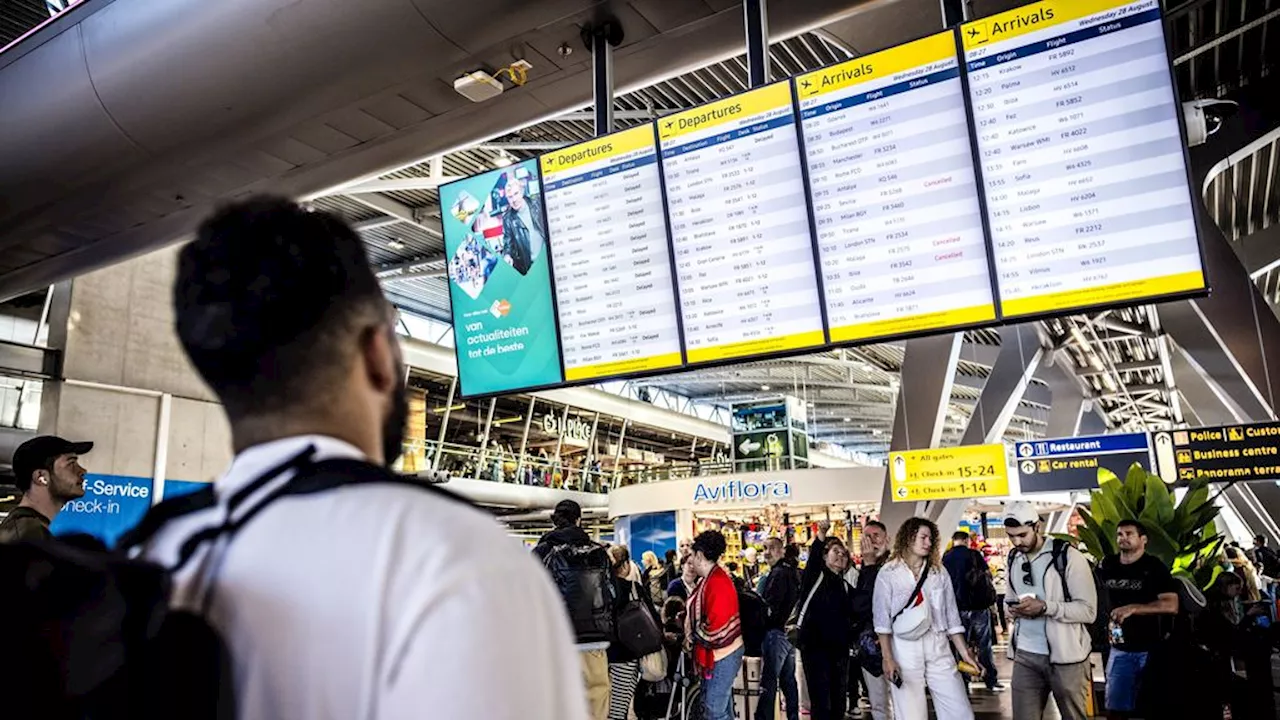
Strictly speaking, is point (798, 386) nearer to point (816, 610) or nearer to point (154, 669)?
point (816, 610)

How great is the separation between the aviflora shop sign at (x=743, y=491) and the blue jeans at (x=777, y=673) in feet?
45.7

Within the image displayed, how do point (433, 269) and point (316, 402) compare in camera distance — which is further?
point (433, 269)

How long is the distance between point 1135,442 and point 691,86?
6.97 meters

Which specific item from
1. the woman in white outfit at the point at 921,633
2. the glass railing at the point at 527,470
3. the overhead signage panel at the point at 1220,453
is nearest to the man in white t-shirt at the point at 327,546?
the woman in white outfit at the point at 921,633

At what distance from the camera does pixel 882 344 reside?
32.6 feet

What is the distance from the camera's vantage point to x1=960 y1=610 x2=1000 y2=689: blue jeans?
9430 millimetres

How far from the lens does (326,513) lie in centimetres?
75

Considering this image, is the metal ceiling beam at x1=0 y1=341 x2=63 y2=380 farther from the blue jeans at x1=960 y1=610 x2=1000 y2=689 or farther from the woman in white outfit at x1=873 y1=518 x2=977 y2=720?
the blue jeans at x1=960 y1=610 x2=1000 y2=689

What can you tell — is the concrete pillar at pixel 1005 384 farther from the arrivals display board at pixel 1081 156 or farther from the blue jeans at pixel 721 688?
the arrivals display board at pixel 1081 156

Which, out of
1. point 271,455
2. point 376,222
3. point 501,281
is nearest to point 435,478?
point 501,281

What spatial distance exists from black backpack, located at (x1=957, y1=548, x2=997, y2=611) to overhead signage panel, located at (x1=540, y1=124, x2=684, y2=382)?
6.77 meters

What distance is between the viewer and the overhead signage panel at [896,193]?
3188mm

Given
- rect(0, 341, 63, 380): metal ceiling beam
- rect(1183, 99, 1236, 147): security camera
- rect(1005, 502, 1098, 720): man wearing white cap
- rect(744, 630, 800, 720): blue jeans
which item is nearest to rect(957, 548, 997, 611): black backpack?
rect(744, 630, 800, 720): blue jeans

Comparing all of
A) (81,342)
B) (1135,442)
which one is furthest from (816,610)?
(81,342)
